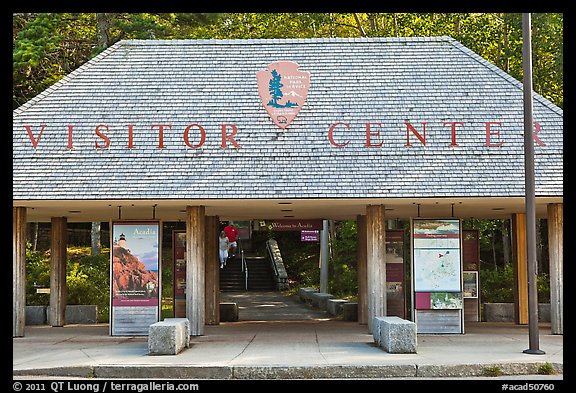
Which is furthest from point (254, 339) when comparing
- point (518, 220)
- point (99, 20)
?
point (99, 20)

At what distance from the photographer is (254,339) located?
68.8 feet

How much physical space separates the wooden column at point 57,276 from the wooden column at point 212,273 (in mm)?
4453

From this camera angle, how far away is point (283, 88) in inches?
874

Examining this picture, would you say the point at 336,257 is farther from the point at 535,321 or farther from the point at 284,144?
the point at 535,321

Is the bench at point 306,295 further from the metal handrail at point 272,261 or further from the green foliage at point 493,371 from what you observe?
the green foliage at point 493,371

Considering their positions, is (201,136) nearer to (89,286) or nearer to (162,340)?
(162,340)

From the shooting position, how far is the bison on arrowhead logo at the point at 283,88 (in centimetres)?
2189

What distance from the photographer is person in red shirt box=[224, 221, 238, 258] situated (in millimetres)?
46344

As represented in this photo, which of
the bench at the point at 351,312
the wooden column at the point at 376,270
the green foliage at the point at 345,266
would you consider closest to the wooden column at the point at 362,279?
the bench at the point at 351,312

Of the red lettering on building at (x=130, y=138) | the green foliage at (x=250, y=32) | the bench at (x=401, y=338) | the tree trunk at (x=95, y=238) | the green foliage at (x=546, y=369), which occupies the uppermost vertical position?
the green foliage at (x=250, y=32)

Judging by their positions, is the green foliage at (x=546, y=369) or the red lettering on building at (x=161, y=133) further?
the red lettering on building at (x=161, y=133)

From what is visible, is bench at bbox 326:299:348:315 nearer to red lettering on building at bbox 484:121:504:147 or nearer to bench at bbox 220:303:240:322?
bench at bbox 220:303:240:322

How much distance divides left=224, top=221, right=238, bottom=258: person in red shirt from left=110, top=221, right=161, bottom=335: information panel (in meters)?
24.5

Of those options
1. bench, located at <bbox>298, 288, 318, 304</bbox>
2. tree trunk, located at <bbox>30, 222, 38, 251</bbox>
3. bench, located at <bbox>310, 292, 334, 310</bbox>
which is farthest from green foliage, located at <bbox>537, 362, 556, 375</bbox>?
tree trunk, located at <bbox>30, 222, 38, 251</bbox>
